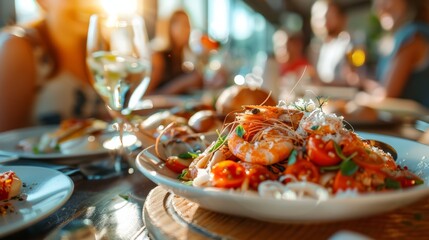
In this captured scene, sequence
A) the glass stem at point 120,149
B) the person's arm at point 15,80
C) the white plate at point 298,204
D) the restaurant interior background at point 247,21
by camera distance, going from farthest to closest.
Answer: the restaurant interior background at point 247,21
the person's arm at point 15,80
the glass stem at point 120,149
the white plate at point 298,204

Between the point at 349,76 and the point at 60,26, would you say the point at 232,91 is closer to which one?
the point at 60,26

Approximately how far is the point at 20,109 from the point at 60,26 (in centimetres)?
46

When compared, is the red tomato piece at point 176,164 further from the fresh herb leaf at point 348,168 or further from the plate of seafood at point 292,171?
the fresh herb leaf at point 348,168

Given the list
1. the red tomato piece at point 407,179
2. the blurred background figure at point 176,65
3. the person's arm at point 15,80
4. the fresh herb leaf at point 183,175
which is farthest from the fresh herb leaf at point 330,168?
the blurred background figure at point 176,65

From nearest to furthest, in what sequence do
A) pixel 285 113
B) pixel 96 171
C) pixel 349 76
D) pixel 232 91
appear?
1. pixel 285 113
2. pixel 96 171
3. pixel 232 91
4. pixel 349 76

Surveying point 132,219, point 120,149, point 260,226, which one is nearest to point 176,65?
point 120,149

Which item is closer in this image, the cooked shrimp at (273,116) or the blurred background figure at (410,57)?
the cooked shrimp at (273,116)

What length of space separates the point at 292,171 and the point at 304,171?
0.05ft

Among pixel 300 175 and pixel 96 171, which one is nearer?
pixel 300 175

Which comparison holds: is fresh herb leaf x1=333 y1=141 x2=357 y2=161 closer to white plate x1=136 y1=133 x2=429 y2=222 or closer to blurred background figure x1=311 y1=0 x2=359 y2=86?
white plate x1=136 y1=133 x2=429 y2=222


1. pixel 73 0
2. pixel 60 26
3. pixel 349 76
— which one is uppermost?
pixel 73 0

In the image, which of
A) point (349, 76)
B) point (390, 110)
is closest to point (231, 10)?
point (349, 76)

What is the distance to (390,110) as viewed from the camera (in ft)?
6.20

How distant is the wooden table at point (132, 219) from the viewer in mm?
558
